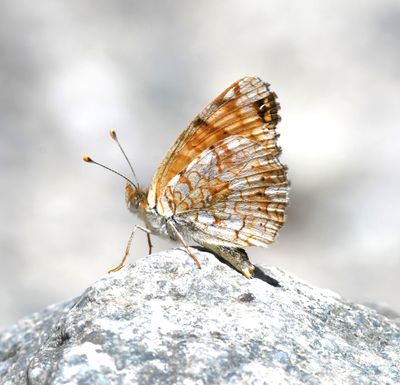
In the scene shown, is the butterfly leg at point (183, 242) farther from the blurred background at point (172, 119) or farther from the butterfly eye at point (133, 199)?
the blurred background at point (172, 119)

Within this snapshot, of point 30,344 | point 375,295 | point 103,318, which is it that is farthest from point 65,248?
point 103,318

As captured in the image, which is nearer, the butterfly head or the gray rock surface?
the gray rock surface

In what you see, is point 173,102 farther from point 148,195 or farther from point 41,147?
point 148,195

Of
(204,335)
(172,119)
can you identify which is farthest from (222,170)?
(172,119)

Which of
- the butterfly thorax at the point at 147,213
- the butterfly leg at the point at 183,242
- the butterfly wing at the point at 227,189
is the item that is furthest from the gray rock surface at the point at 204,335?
the butterfly thorax at the point at 147,213

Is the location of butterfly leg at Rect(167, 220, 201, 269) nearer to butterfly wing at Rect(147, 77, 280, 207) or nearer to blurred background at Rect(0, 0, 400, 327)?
butterfly wing at Rect(147, 77, 280, 207)

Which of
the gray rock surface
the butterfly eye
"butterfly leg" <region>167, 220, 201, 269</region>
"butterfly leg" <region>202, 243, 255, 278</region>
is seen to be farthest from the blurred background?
the gray rock surface
